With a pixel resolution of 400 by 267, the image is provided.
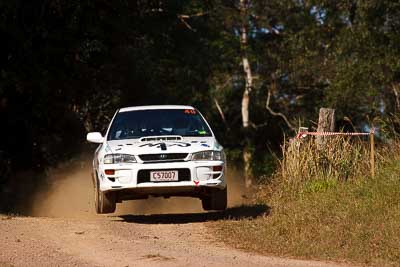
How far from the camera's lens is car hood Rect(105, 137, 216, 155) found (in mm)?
13734

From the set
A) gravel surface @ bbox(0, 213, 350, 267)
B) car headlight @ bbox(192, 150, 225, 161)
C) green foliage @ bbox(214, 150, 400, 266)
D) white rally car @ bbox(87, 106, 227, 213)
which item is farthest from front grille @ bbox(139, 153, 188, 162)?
green foliage @ bbox(214, 150, 400, 266)

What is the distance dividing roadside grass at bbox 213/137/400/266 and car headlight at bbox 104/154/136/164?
1521 mm

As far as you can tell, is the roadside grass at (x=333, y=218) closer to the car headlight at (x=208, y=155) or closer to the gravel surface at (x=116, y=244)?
the gravel surface at (x=116, y=244)

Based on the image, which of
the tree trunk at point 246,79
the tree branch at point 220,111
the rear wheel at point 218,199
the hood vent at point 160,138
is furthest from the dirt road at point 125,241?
the tree branch at point 220,111

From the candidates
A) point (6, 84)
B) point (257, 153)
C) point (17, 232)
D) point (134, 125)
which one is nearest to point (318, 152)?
point (134, 125)

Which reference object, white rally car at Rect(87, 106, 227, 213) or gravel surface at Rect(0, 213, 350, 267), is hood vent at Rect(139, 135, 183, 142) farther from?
gravel surface at Rect(0, 213, 350, 267)

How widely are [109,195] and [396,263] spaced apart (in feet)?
17.1

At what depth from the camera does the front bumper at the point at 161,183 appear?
13625 millimetres

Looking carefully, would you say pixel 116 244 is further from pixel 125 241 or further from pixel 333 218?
pixel 333 218

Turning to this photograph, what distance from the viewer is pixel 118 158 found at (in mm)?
13805

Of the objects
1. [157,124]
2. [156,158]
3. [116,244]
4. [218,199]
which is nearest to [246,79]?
[157,124]

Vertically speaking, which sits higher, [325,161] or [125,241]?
[325,161]

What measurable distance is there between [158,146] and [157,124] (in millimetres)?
1291

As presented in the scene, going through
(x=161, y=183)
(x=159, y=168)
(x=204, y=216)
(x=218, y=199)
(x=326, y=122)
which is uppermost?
(x=326, y=122)
